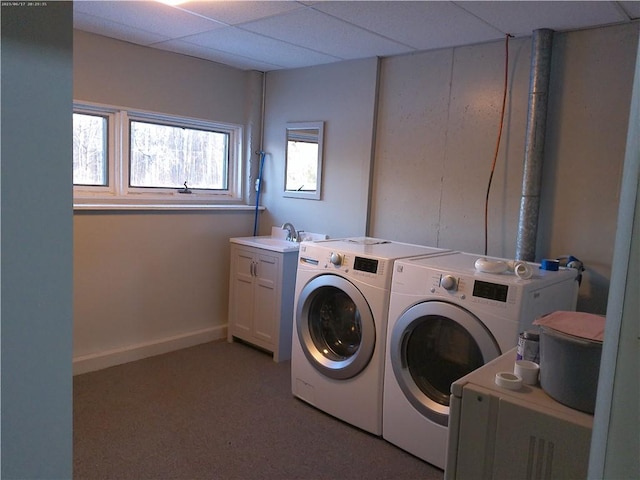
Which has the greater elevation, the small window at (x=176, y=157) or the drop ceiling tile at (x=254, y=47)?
the drop ceiling tile at (x=254, y=47)

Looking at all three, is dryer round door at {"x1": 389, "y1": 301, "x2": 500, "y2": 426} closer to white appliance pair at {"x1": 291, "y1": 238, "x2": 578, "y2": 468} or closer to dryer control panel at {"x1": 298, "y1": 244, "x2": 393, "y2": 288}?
white appliance pair at {"x1": 291, "y1": 238, "x2": 578, "y2": 468}

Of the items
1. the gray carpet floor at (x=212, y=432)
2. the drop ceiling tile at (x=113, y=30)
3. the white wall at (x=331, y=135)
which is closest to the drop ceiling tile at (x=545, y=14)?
the white wall at (x=331, y=135)

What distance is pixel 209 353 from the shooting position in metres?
3.87

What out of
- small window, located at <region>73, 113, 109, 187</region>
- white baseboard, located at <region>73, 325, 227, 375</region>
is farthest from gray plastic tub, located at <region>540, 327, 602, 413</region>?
small window, located at <region>73, 113, 109, 187</region>

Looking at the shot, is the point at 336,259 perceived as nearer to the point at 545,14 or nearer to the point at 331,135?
the point at 331,135

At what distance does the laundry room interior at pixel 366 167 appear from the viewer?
2.75 metres

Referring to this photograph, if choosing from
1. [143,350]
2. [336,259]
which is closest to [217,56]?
[336,259]

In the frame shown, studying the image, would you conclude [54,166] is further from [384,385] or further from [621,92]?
[621,92]

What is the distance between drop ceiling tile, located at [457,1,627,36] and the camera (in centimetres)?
238

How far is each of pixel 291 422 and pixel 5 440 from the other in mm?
2255

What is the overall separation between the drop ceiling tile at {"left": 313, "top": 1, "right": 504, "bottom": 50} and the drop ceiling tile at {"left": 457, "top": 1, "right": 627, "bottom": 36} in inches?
3.4

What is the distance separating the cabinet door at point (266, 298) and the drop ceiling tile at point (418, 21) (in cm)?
173

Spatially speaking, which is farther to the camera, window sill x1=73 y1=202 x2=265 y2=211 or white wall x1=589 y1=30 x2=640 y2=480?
window sill x1=73 y1=202 x2=265 y2=211

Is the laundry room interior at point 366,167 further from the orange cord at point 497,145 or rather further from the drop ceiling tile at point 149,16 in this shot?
the drop ceiling tile at point 149,16
